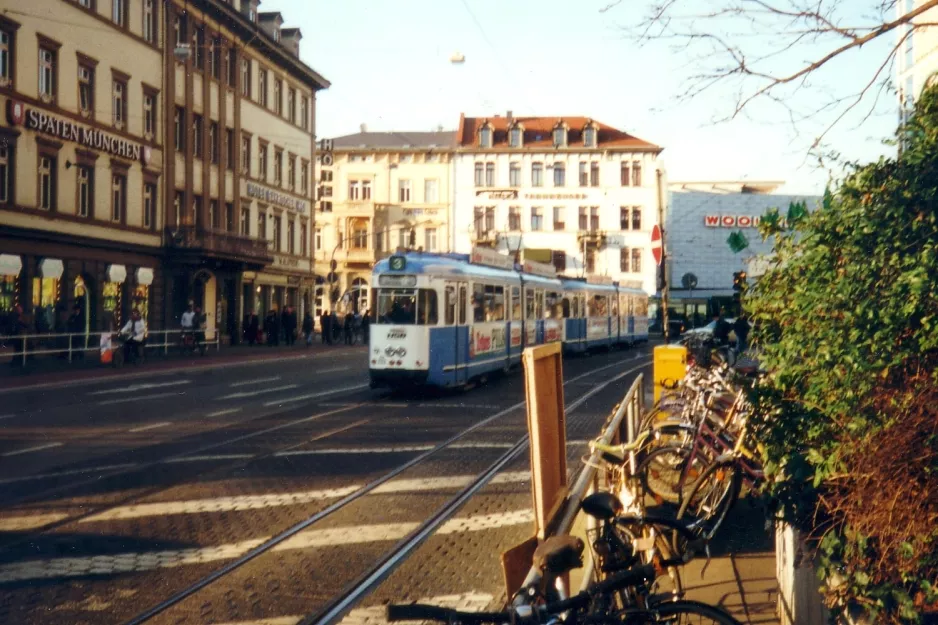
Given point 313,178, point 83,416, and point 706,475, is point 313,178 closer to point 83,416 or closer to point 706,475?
point 83,416

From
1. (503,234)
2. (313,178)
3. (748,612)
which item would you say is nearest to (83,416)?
(748,612)

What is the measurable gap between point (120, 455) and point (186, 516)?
13.6 feet

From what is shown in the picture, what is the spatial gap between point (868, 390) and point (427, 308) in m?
17.5

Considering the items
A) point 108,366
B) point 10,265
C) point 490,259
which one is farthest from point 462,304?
point 10,265

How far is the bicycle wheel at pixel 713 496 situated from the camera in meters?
7.73


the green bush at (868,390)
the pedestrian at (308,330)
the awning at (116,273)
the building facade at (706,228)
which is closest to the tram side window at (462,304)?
the green bush at (868,390)

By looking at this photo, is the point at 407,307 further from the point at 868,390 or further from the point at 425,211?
the point at 425,211

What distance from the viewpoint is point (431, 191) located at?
281 feet

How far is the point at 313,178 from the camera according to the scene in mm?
61312

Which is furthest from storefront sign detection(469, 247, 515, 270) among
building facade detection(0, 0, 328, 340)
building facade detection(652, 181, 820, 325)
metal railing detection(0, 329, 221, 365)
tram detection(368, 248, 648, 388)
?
building facade detection(652, 181, 820, 325)

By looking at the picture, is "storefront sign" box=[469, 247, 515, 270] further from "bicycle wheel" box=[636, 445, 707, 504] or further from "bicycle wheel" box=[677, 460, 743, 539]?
"bicycle wheel" box=[677, 460, 743, 539]

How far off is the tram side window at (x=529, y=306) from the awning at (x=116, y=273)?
48.0 feet

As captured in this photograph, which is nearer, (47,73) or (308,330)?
(47,73)

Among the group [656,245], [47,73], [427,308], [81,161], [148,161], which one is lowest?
[427,308]
